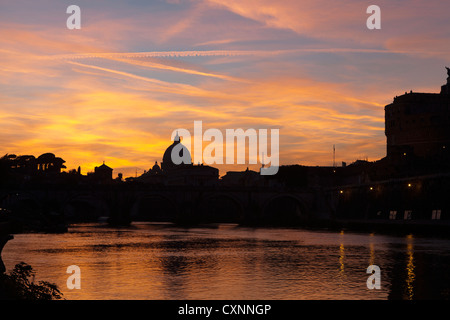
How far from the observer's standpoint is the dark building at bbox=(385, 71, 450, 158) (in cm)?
13512

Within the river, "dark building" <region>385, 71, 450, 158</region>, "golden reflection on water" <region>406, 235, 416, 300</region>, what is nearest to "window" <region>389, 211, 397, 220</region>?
the river

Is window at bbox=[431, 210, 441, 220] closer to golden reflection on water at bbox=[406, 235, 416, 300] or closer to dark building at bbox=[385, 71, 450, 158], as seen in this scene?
golden reflection on water at bbox=[406, 235, 416, 300]

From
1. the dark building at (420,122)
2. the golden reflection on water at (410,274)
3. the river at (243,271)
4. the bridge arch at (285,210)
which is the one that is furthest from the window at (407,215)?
the dark building at (420,122)

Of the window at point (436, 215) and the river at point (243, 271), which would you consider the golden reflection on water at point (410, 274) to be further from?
the window at point (436, 215)

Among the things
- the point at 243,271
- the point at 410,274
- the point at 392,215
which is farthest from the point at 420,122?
the point at 243,271

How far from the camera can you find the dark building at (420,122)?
13512 cm

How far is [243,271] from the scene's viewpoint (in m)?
34.0

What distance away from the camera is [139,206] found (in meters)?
190

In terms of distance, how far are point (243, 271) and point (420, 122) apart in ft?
372

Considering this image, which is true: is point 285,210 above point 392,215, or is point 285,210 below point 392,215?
below

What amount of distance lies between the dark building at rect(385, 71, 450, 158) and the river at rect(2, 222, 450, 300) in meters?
89.3

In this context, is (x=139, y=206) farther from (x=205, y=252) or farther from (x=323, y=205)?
(x=205, y=252)

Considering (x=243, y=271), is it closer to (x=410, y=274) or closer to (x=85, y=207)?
(x=410, y=274)

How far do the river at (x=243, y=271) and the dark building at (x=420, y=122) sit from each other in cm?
8927
